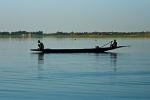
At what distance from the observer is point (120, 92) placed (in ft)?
47.0

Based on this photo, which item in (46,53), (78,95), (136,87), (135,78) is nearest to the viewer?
(78,95)

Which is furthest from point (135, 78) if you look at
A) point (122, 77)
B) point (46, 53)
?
point (46, 53)

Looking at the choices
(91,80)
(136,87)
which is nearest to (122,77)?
(91,80)

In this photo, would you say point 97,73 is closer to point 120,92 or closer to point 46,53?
point 120,92

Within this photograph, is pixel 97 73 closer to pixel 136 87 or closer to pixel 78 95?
pixel 136 87

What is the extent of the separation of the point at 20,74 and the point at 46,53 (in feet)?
61.3

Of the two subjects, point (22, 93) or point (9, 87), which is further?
point (9, 87)

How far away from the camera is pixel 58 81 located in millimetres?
17438

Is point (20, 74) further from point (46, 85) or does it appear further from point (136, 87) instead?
point (136, 87)

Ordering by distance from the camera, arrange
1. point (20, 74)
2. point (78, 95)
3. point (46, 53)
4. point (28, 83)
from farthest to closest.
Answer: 1. point (46, 53)
2. point (20, 74)
3. point (28, 83)
4. point (78, 95)

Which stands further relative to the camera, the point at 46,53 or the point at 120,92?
the point at 46,53

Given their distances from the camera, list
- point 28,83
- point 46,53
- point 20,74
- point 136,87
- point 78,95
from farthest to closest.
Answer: point 46,53 → point 20,74 → point 28,83 → point 136,87 → point 78,95

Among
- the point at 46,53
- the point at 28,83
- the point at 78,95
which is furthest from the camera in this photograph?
the point at 46,53

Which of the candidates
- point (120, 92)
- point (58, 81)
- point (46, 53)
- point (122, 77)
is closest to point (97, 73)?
point (122, 77)
